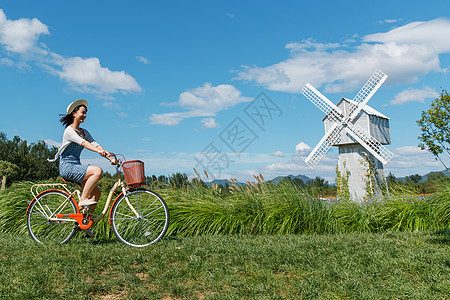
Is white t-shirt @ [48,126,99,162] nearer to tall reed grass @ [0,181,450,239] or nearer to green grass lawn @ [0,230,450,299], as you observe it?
green grass lawn @ [0,230,450,299]

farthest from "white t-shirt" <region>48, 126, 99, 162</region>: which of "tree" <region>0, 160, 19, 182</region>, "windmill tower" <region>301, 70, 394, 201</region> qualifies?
"tree" <region>0, 160, 19, 182</region>

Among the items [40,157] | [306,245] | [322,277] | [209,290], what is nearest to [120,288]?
[209,290]

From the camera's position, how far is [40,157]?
99.3ft

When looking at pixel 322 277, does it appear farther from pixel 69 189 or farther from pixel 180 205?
pixel 69 189

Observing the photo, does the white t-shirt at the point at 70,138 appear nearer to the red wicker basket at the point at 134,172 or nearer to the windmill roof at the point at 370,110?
the red wicker basket at the point at 134,172

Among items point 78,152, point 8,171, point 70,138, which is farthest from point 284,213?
point 8,171

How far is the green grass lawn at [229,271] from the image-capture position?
308cm

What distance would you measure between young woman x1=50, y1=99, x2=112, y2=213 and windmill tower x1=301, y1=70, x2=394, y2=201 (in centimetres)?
1346

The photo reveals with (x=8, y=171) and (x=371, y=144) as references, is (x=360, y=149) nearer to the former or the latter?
(x=371, y=144)

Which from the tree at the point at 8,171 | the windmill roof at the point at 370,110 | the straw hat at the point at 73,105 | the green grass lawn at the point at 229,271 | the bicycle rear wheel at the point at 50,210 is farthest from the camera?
the tree at the point at 8,171

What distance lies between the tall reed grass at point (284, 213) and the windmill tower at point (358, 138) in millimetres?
9293

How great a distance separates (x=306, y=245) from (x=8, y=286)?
3.28 metres

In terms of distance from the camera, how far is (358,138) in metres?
16.5

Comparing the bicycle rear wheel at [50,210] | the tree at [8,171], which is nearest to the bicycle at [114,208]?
the bicycle rear wheel at [50,210]
